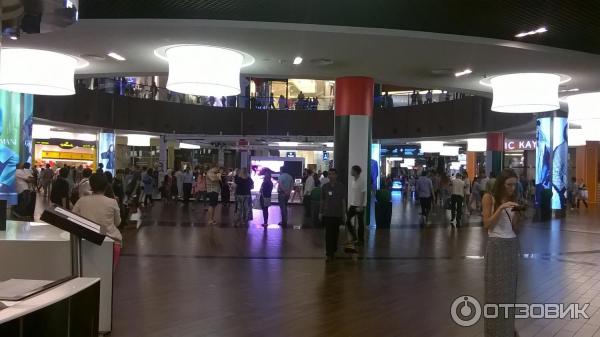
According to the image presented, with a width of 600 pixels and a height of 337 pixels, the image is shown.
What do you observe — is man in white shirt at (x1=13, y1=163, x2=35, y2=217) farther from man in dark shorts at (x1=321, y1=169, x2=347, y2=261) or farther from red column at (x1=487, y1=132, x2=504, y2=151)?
red column at (x1=487, y1=132, x2=504, y2=151)

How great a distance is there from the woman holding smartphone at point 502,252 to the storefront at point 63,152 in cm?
3055

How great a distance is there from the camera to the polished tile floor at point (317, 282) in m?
5.68

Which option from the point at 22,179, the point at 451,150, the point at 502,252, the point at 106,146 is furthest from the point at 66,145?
the point at 502,252

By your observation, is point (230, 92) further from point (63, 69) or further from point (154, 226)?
point (154, 226)

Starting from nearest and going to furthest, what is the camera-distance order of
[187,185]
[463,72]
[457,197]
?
[463,72] → [457,197] → [187,185]

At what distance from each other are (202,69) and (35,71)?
129 inches

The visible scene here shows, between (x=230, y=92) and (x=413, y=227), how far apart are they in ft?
25.0

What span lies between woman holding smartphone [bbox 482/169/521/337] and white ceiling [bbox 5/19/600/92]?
4.37 meters

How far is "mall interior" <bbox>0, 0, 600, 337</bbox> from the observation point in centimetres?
500

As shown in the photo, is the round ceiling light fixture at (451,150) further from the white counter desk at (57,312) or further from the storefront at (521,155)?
the white counter desk at (57,312)

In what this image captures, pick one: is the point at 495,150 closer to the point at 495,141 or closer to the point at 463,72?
the point at 495,141

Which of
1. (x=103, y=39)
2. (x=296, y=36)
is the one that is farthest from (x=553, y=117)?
(x=103, y=39)

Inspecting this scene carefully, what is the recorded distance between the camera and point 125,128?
81.8 feet

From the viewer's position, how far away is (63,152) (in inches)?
1336
